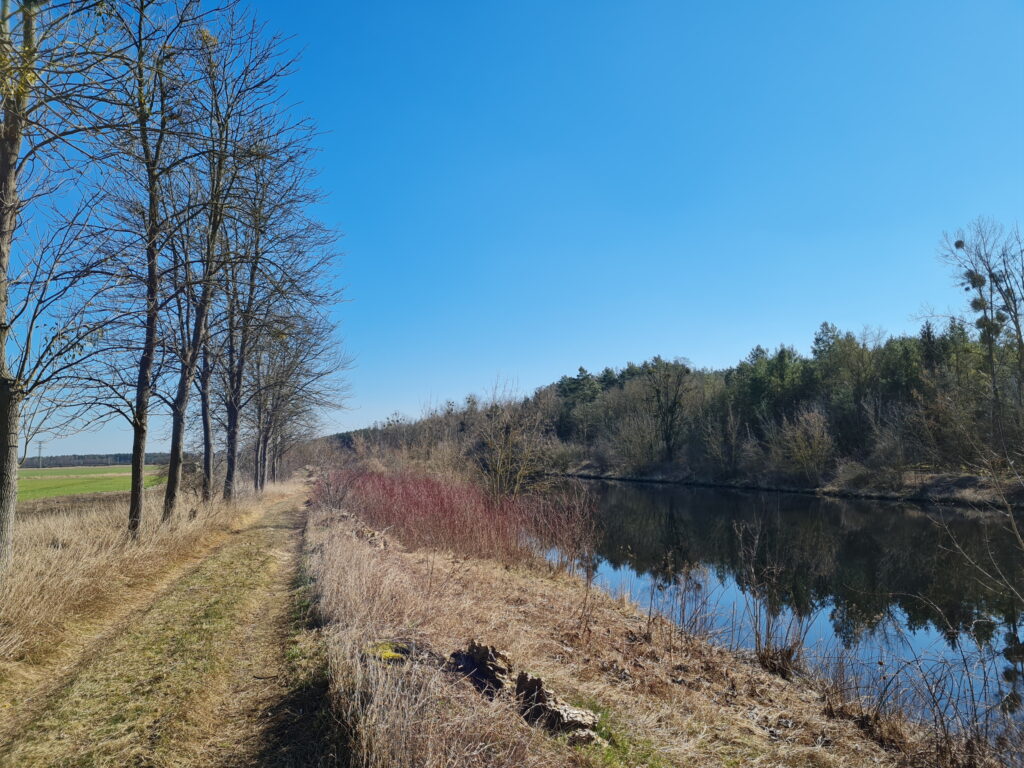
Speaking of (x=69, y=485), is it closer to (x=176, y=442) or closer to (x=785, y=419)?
(x=176, y=442)

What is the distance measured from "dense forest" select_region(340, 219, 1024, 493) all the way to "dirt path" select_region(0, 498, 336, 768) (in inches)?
321

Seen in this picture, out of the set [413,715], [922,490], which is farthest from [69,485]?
[922,490]

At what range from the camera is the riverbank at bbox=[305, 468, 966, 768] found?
3.17 meters

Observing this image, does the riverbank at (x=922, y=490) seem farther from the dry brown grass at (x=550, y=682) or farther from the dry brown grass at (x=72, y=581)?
the dry brown grass at (x=72, y=581)

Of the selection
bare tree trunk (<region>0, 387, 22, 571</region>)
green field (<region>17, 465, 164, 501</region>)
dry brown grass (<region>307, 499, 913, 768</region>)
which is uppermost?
bare tree trunk (<region>0, 387, 22, 571</region>)

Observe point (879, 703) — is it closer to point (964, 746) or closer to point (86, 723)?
point (964, 746)

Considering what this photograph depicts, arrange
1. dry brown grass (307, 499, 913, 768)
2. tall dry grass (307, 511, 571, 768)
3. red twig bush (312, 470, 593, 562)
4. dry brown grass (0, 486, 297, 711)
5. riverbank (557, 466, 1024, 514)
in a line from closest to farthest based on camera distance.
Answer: tall dry grass (307, 511, 571, 768)
dry brown grass (307, 499, 913, 768)
dry brown grass (0, 486, 297, 711)
red twig bush (312, 470, 593, 562)
riverbank (557, 466, 1024, 514)

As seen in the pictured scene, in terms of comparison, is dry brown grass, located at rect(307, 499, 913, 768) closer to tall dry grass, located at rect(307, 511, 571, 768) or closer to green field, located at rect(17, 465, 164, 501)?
tall dry grass, located at rect(307, 511, 571, 768)

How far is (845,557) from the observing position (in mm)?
15031

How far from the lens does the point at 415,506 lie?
43.8ft

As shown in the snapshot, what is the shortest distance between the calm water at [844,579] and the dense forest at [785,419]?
2.69 meters

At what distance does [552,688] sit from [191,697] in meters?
2.73

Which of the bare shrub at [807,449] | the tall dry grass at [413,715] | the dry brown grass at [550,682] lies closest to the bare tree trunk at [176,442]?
the dry brown grass at [550,682]

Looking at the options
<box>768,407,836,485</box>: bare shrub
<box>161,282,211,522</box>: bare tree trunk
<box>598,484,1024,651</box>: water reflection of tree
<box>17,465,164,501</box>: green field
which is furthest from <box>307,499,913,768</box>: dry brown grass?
<box>768,407,836,485</box>: bare shrub
